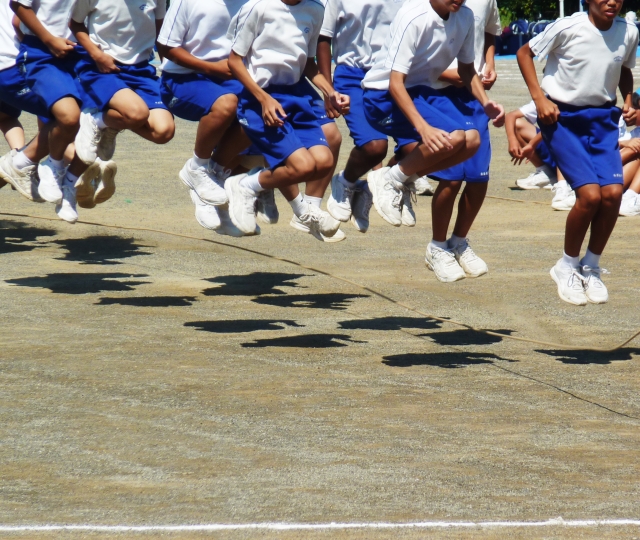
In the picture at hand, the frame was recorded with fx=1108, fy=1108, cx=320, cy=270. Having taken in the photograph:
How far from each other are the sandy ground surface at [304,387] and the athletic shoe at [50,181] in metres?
0.89

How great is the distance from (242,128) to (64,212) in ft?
5.82

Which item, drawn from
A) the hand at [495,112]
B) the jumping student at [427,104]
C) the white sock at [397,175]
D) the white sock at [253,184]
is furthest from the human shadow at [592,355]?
the white sock at [253,184]

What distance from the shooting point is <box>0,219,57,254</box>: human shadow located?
1122cm

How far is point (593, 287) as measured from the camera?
7.25 meters

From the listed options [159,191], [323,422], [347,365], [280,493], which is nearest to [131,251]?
[159,191]

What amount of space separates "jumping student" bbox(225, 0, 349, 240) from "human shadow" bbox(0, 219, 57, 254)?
14.5 feet

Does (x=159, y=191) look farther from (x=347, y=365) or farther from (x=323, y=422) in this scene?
(x=323, y=422)

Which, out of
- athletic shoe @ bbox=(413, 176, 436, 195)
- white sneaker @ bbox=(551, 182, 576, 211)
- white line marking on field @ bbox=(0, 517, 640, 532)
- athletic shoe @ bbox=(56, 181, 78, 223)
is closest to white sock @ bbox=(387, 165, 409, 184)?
athletic shoe @ bbox=(56, 181, 78, 223)

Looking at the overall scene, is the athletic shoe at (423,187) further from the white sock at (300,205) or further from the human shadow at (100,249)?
the white sock at (300,205)

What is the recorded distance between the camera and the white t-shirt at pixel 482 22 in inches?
309

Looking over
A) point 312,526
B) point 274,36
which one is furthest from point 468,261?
point 312,526

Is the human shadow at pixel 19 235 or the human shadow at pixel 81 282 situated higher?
the human shadow at pixel 19 235

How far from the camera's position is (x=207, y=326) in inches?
328

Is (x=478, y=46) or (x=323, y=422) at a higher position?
(x=478, y=46)
